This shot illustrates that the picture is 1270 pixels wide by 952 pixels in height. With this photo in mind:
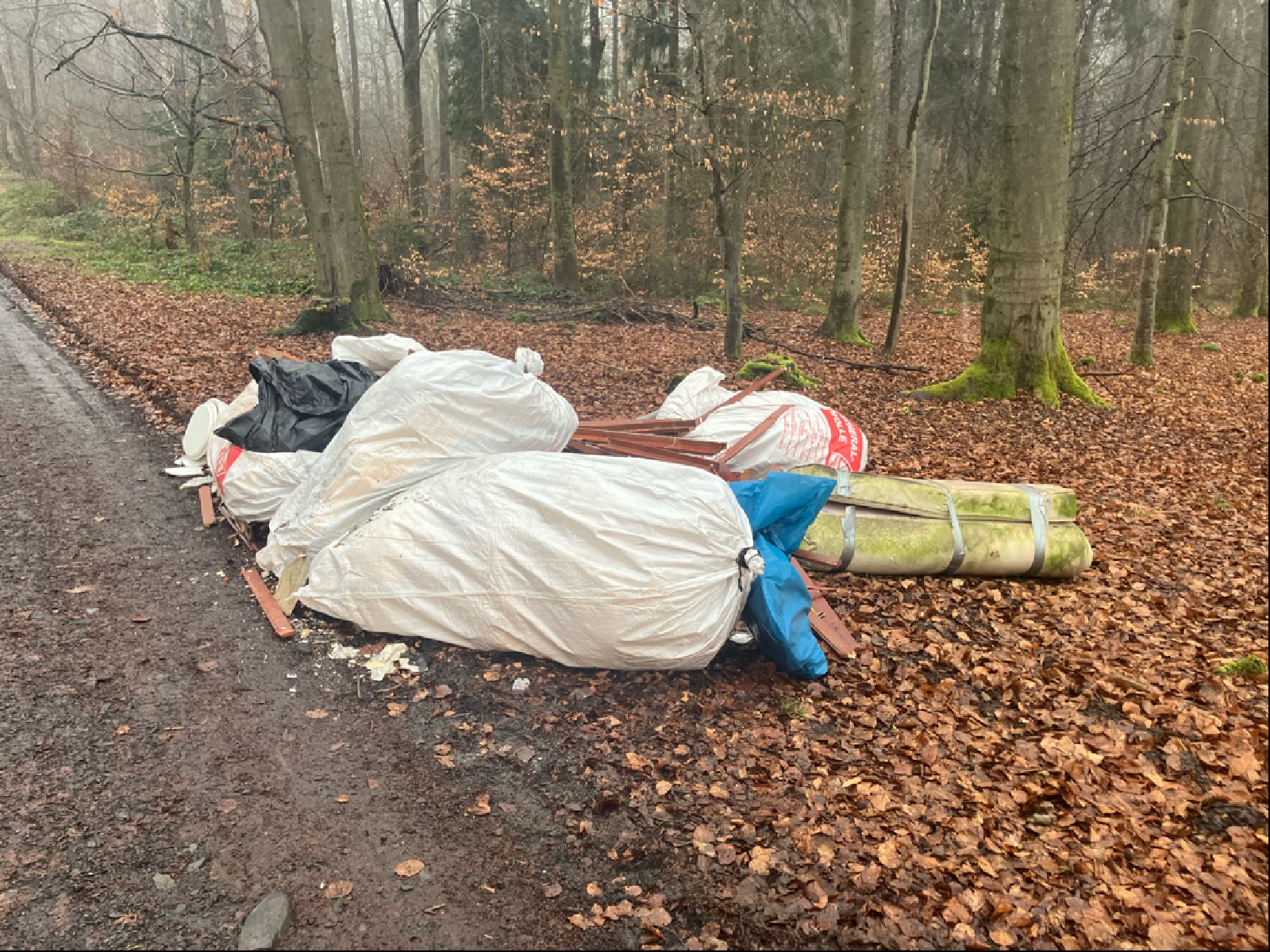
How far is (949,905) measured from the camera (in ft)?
7.63

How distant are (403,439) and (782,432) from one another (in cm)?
240

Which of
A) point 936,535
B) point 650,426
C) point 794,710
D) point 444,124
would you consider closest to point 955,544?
point 936,535

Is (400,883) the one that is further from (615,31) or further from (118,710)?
(615,31)

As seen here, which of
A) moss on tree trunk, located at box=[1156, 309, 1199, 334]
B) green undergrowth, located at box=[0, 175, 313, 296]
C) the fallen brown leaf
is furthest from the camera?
green undergrowth, located at box=[0, 175, 313, 296]

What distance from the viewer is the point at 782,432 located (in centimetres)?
504

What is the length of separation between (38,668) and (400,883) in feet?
6.94

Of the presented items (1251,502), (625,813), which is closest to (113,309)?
(625,813)

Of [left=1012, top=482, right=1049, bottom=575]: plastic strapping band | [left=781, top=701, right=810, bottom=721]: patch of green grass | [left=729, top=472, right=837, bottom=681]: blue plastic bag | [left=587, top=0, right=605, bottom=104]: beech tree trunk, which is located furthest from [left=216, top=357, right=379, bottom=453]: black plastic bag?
[left=587, top=0, right=605, bottom=104]: beech tree trunk

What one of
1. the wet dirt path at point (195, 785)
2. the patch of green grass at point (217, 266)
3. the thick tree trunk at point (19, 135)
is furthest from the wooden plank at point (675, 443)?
the thick tree trunk at point (19, 135)

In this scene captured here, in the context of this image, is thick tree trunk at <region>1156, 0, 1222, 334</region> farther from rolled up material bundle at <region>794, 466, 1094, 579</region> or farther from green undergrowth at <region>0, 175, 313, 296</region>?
green undergrowth at <region>0, 175, 313, 296</region>

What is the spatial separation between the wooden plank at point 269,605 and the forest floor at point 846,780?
12cm

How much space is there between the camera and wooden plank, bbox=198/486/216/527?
482 centimetres

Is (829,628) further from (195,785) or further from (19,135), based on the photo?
(19,135)

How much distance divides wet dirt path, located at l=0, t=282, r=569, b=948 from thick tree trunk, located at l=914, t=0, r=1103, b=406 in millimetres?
7057
